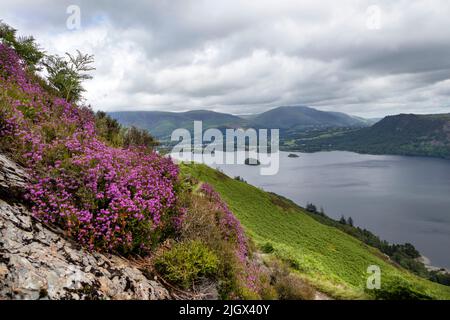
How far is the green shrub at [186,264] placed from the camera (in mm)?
5745

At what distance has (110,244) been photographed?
17.8 ft

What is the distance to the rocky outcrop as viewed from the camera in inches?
153

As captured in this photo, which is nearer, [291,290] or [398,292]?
[291,290]

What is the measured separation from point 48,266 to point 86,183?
2040mm

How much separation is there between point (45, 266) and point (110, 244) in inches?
51.0

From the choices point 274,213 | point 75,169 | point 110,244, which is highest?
point 75,169

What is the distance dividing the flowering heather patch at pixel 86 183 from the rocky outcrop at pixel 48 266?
0.24 metres

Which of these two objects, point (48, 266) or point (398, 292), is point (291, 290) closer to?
point (398, 292)

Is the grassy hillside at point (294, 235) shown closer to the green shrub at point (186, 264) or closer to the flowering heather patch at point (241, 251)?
the flowering heather patch at point (241, 251)

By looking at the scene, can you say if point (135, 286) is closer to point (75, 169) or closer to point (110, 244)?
point (110, 244)

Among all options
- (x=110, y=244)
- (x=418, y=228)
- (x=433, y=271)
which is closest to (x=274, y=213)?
(x=110, y=244)

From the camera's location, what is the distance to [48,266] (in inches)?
167

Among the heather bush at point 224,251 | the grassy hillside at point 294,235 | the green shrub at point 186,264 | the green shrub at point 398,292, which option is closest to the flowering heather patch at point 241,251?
the heather bush at point 224,251

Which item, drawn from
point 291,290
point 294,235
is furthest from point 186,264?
point 294,235
